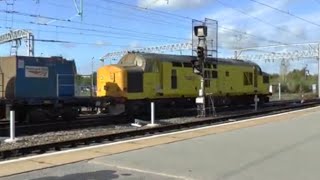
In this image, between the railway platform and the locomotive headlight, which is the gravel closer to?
the railway platform

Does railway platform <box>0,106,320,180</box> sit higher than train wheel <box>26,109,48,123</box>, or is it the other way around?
train wheel <box>26,109,48,123</box>

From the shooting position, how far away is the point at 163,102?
2864 centimetres

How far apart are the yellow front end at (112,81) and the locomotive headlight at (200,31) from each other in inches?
172

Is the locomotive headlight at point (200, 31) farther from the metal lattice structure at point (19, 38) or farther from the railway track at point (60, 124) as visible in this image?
the metal lattice structure at point (19, 38)

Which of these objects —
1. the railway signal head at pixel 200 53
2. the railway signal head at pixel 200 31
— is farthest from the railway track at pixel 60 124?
the railway signal head at pixel 200 31

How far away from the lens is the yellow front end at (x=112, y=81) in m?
26.2

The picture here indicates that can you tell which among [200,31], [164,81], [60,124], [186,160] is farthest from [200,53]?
[186,160]

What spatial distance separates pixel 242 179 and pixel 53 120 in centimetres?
1546

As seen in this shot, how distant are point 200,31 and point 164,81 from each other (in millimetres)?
3725

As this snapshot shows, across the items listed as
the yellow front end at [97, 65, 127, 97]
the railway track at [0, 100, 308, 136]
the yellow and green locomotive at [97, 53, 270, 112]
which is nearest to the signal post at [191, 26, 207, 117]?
the railway track at [0, 100, 308, 136]

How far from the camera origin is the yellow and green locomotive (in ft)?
86.6

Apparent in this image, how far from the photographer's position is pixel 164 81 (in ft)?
94.2

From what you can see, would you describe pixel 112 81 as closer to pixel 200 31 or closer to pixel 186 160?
pixel 200 31

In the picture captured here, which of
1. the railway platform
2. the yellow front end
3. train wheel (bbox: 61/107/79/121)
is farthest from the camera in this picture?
the yellow front end
